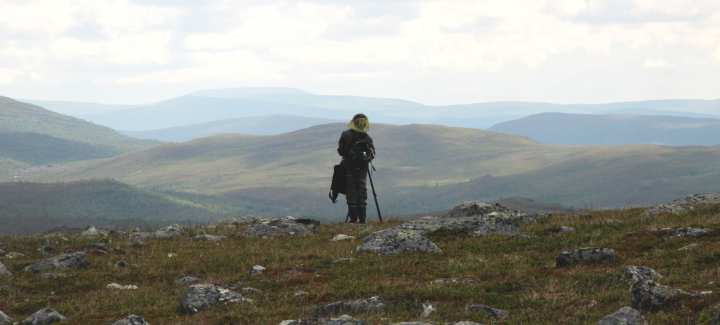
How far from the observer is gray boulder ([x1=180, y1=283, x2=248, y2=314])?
16641mm

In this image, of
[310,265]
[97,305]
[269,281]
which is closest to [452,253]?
[310,265]

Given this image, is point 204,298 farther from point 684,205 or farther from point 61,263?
point 684,205

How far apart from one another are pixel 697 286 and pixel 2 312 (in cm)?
1416

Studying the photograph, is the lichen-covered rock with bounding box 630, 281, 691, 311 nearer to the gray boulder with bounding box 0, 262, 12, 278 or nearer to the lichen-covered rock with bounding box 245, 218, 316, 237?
the gray boulder with bounding box 0, 262, 12, 278

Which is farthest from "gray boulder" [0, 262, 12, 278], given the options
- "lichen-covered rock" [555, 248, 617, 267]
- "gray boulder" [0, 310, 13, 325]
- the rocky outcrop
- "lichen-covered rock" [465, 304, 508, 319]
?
the rocky outcrop

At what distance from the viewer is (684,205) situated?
1127 inches

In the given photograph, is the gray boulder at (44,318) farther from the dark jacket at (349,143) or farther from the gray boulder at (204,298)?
the dark jacket at (349,143)

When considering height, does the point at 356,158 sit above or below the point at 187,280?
above

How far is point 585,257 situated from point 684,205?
11.6m

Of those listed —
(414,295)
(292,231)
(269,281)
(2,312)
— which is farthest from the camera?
(292,231)

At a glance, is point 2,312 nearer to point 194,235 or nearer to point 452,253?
point 452,253

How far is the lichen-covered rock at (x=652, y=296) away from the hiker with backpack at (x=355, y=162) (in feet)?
64.4

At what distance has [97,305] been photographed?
18.2m

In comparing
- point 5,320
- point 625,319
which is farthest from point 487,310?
point 5,320
